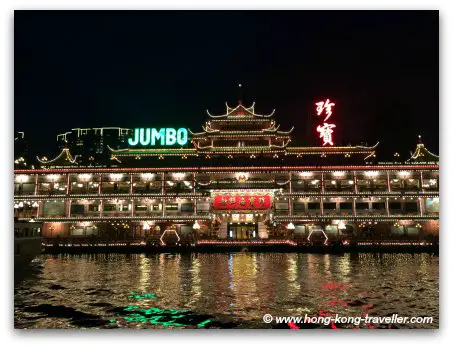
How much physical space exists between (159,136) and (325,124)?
60.1 ft

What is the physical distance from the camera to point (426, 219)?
145 ft

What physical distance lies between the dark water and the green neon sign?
22.1 meters

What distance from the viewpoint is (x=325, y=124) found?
161 ft

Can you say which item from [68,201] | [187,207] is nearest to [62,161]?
[68,201]

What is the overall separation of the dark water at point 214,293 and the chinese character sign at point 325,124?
2137cm

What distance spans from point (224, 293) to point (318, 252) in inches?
813

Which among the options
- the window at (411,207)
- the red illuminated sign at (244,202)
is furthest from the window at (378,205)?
the red illuminated sign at (244,202)

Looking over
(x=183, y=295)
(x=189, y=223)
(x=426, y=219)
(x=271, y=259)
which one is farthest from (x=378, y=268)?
(x=189, y=223)

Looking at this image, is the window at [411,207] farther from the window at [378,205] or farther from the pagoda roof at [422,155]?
the pagoda roof at [422,155]

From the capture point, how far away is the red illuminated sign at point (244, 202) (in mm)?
44531

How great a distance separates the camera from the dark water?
14.4 m

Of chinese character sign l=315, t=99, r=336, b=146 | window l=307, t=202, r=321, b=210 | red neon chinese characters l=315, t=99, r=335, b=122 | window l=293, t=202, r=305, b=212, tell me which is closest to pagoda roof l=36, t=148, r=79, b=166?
window l=293, t=202, r=305, b=212

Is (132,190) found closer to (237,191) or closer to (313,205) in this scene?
(237,191)

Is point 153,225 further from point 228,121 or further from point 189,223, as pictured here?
point 228,121
